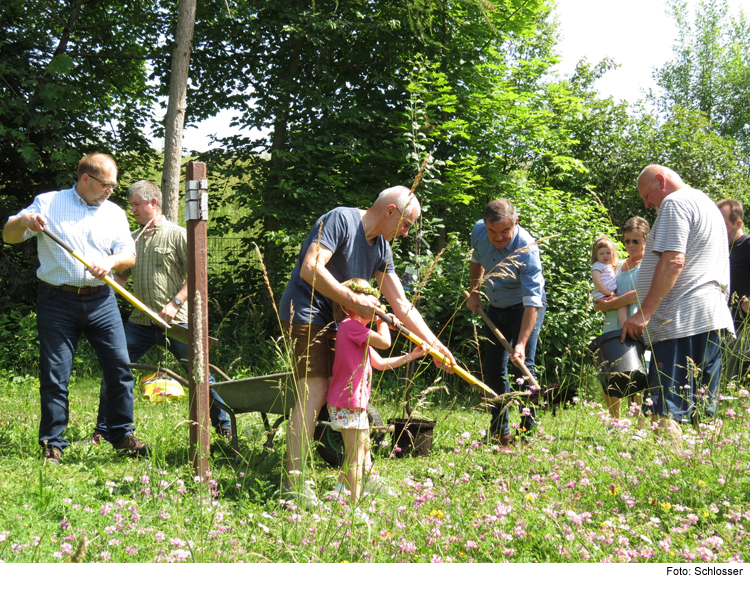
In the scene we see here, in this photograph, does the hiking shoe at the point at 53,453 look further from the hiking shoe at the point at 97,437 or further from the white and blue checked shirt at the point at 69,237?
the white and blue checked shirt at the point at 69,237

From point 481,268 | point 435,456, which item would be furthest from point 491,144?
point 435,456

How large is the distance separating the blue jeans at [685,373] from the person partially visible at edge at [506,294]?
0.90 m

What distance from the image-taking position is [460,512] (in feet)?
8.97

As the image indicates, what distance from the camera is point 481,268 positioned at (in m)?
4.70

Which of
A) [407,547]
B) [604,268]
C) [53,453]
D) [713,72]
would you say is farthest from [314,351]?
[713,72]

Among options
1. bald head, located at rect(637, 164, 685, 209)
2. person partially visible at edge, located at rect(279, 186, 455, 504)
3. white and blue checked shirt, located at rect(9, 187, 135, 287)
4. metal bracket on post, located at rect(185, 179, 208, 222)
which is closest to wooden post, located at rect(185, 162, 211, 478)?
metal bracket on post, located at rect(185, 179, 208, 222)

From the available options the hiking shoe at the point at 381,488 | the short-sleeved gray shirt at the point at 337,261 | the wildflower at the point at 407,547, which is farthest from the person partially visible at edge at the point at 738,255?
the wildflower at the point at 407,547

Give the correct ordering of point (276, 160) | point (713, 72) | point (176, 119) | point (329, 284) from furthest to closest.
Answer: point (713, 72) → point (276, 160) → point (176, 119) → point (329, 284)

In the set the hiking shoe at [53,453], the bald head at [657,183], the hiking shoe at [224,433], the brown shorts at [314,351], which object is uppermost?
the bald head at [657,183]

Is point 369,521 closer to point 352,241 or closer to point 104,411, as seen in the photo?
point 352,241

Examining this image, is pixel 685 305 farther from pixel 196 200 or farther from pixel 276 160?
pixel 276 160

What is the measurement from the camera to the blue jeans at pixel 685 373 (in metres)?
3.29

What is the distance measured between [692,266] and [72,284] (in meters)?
3.60

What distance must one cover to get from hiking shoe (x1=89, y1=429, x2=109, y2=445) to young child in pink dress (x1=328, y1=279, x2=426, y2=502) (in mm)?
2051
